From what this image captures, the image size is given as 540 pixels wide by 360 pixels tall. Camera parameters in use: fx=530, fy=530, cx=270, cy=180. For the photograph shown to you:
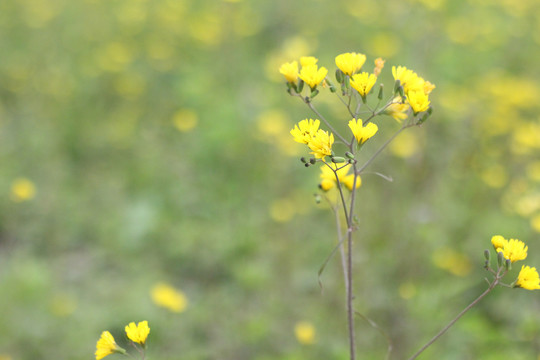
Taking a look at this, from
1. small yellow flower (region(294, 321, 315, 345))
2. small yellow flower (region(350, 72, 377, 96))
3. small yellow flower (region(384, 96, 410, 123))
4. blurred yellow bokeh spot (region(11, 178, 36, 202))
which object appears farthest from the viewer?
blurred yellow bokeh spot (region(11, 178, 36, 202))

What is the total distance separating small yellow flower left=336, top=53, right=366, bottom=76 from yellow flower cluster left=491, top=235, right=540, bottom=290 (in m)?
0.60

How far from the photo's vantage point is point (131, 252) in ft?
11.6

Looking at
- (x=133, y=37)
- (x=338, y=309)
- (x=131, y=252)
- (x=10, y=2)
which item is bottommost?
(x=338, y=309)

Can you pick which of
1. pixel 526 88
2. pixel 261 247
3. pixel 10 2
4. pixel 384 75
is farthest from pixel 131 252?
pixel 10 2

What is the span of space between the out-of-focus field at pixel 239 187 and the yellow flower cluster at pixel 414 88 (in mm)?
1533

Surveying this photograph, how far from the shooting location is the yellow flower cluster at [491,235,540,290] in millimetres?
1327

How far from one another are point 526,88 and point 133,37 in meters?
3.89

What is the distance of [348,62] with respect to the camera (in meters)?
1.49

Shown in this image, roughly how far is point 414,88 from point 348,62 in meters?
0.20

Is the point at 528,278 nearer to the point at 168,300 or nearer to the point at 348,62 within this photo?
the point at 348,62

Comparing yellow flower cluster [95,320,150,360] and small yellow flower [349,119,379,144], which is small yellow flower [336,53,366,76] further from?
→ yellow flower cluster [95,320,150,360]

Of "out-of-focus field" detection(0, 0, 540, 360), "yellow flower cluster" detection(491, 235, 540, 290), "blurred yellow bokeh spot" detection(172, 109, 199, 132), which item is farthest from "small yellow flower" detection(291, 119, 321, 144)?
"blurred yellow bokeh spot" detection(172, 109, 199, 132)

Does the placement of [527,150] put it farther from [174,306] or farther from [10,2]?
[10,2]

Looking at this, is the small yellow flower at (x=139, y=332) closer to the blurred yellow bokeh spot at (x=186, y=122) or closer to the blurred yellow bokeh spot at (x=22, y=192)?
the blurred yellow bokeh spot at (x=22, y=192)
